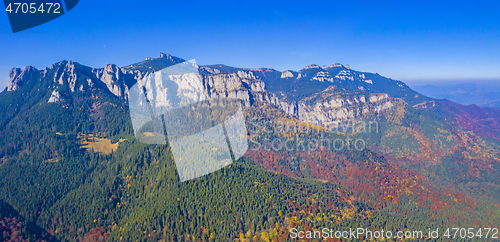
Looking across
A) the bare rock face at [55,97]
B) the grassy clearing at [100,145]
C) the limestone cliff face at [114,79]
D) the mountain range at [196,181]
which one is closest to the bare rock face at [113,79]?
the limestone cliff face at [114,79]

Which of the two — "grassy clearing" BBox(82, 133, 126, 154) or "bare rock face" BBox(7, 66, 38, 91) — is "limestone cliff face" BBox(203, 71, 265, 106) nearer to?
"grassy clearing" BBox(82, 133, 126, 154)

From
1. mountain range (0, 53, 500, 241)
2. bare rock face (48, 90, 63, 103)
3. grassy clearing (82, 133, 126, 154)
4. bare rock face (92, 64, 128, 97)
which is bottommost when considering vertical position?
mountain range (0, 53, 500, 241)

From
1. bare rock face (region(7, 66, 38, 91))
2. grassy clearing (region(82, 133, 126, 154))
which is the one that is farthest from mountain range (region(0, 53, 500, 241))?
bare rock face (region(7, 66, 38, 91))

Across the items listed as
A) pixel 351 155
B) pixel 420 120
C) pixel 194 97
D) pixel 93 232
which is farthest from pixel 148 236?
pixel 420 120

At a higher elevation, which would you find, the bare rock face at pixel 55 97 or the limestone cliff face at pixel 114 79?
the limestone cliff face at pixel 114 79

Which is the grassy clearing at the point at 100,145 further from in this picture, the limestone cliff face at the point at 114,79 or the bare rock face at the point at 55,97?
the limestone cliff face at the point at 114,79

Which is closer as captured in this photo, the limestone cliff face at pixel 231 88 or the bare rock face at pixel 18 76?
the bare rock face at pixel 18 76

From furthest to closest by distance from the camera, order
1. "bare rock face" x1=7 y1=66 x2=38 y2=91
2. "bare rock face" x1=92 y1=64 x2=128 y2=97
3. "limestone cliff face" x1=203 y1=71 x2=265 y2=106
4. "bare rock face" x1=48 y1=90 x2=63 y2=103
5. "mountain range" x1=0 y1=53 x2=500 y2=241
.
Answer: "limestone cliff face" x1=203 y1=71 x2=265 y2=106 < "bare rock face" x1=92 y1=64 x2=128 y2=97 < "bare rock face" x1=7 y1=66 x2=38 y2=91 < "bare rock face" x1=48 y1=90 x2=63 y2=103 < "mountain range" x1=0 y1=53 x2=500 y2=241
